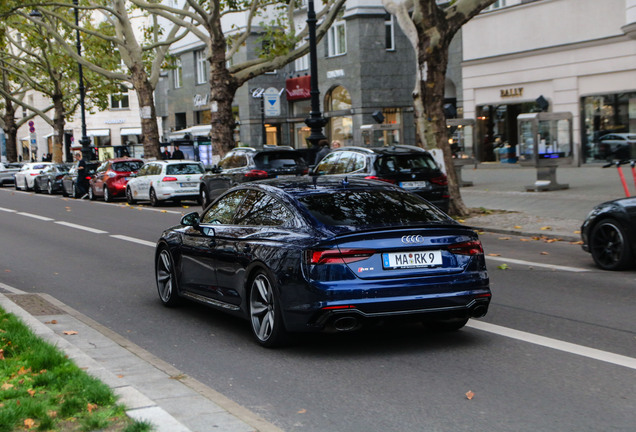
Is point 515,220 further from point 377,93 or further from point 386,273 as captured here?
point 377,93

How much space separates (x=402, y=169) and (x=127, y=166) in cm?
1663

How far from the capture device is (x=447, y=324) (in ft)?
25.6

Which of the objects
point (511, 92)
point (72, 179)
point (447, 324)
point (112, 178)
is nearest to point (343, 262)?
point (447, 324)

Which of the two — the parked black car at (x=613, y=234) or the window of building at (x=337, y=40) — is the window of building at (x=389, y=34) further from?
the parked black car at (x=613, y=234)

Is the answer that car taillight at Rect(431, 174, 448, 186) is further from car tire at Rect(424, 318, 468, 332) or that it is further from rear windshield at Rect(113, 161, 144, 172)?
rear windshield at Rect(113, 161, 144, 172)

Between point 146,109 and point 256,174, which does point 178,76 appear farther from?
point 256,174

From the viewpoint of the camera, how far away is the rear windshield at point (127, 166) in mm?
31828

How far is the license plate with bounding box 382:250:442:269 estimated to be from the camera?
22.7 feet

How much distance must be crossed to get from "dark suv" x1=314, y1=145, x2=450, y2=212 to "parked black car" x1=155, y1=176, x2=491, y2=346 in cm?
932

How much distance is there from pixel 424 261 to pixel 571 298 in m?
3.06

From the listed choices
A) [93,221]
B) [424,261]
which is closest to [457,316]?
[424,261]

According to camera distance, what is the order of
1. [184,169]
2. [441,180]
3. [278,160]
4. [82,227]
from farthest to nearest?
1. [184,169]
2. [278,160]
3. [82,227]
4. [441,180]

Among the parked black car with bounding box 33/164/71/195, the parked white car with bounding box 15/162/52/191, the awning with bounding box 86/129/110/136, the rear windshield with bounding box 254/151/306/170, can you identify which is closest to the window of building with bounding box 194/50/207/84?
the parked white car with bounding box 15/162/52/191

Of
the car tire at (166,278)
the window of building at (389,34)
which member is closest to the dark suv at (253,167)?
the car tire at (166,278)
